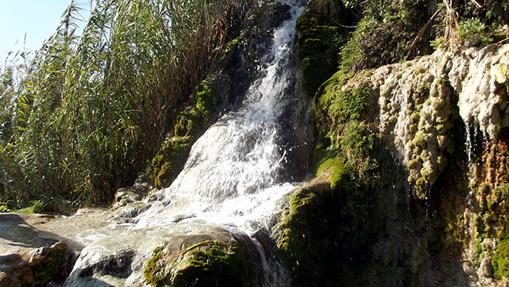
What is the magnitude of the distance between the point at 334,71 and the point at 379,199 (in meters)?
2.98

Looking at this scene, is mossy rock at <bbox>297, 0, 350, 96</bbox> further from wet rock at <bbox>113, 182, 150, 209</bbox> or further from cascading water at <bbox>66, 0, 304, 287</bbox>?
wet rock at <bbox>113, 182, 150, 209</bbox>

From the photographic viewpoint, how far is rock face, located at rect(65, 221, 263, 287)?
4.62m

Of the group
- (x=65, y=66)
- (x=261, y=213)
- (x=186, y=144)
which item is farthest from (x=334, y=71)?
(x=65, y=66)

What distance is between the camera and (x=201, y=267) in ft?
15.1

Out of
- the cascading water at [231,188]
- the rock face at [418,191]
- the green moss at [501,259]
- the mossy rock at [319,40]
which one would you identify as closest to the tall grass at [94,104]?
the cascading water at [231,188]

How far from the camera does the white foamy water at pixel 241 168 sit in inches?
254

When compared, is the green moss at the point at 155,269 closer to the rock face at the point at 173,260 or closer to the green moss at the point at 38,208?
the rock face at the point at 173,260

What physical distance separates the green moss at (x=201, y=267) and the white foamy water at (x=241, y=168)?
86cm

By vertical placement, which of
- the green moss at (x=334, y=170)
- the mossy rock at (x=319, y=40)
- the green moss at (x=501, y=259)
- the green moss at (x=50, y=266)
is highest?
the mossy rock at (x=319, y=40)

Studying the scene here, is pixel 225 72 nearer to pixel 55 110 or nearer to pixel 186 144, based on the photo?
pixel 186 144

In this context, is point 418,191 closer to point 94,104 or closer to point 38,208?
point 94,104

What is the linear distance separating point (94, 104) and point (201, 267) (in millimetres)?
4350

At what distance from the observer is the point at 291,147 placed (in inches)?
299

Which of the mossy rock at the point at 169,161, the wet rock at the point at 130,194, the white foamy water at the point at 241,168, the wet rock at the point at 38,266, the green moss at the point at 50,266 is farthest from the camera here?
the mossy rock at the point at 169,161
